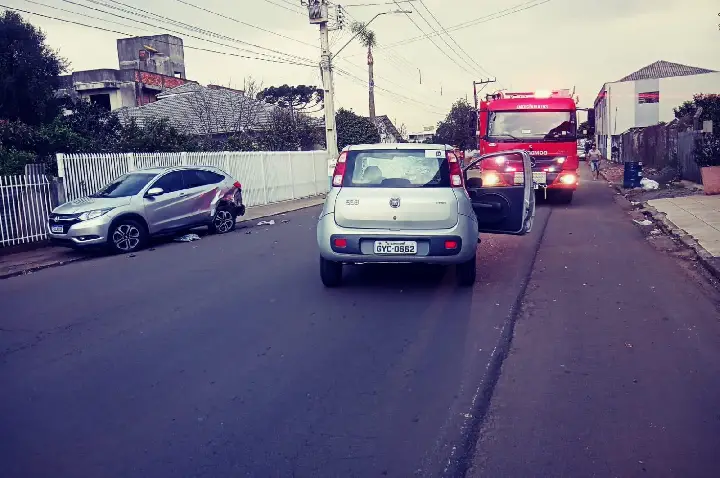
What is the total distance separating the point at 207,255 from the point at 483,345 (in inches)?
287

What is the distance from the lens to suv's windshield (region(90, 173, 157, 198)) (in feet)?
44.5

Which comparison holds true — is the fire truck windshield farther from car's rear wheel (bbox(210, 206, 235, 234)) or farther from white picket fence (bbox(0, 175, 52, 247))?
white picket fence (bbox(0, 175, 52, 247))

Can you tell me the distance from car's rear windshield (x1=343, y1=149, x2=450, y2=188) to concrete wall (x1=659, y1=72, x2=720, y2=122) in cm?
6352

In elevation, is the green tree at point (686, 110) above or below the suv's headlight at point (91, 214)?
above

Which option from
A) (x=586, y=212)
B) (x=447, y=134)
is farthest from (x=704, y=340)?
(x=447, y=134)

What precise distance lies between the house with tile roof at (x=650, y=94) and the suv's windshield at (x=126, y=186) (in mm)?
56865

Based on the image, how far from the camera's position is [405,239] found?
771 centimetres

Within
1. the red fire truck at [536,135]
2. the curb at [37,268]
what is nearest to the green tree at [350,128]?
the red fire truck at [536,135]

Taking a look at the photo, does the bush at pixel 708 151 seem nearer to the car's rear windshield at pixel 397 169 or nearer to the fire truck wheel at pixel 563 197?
the fire truck wheel at pixel 563 197

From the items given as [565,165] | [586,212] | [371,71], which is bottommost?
[586,212]

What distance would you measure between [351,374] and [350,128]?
3979cm

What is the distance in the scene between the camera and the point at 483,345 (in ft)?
19.5

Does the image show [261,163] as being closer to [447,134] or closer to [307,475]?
[307,475]

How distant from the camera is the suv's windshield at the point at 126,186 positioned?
1355cm
